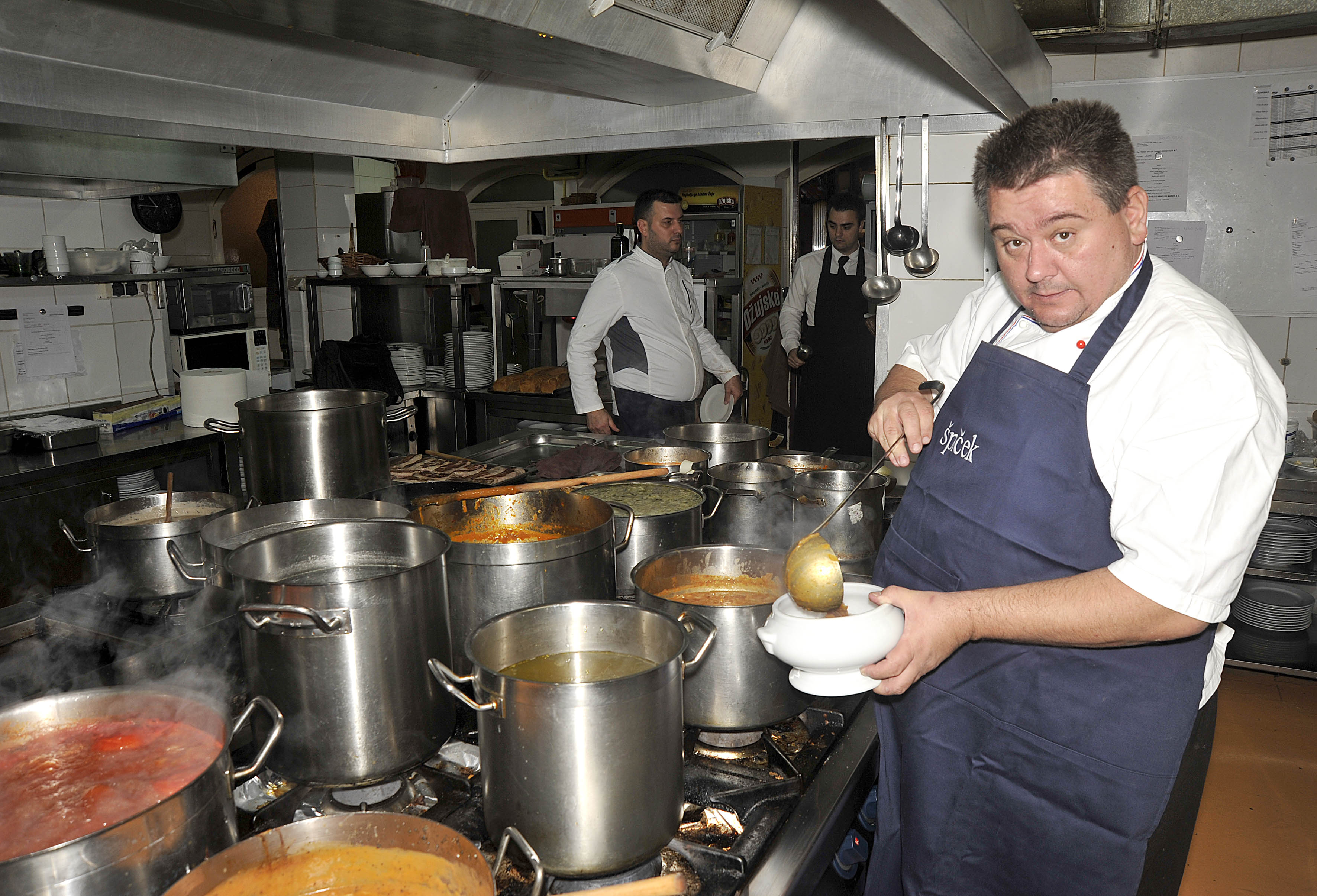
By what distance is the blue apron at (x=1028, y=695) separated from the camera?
1.31m

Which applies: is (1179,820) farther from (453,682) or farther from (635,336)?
(635,336)

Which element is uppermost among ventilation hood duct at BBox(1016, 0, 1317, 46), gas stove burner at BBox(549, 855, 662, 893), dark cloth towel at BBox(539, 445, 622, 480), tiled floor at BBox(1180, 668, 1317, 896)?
ventilation hood duct at BBox(1016, 0, 1317, 46)

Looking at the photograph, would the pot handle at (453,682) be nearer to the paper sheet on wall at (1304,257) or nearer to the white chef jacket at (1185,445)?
the white chef jacket at (1185,445)

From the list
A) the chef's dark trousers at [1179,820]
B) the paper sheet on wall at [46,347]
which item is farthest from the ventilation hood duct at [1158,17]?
the paper sheet on wall at [46,347]

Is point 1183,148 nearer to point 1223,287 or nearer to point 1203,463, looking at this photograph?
point 1223,287

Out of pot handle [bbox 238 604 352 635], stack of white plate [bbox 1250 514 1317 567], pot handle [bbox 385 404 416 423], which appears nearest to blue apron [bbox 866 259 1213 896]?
pot handle [bbox 238 604 352 635]

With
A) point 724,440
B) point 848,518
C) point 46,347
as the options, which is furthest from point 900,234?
point 46,347

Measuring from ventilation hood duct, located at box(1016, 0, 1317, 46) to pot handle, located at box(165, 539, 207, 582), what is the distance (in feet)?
10.1

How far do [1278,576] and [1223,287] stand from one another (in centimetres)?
122

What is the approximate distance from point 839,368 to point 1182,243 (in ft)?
6.17

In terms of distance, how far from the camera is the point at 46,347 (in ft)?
14.5

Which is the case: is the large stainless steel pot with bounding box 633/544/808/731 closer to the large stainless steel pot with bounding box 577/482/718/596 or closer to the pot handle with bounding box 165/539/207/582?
Result: the large stainless steel pot with bounding box 577/482/718/596

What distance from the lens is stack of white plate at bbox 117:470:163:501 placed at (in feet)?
13.1

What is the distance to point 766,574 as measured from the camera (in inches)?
59.5
